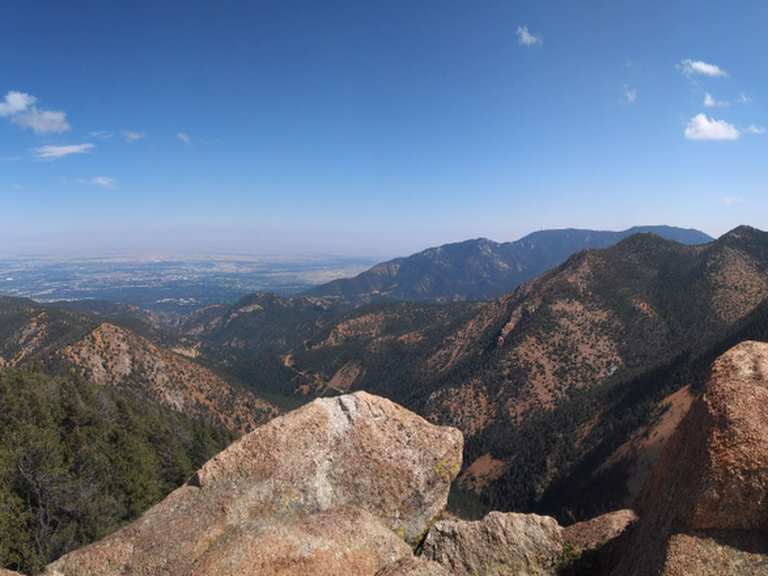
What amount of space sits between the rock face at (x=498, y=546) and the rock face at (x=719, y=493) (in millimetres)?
Result: 3059

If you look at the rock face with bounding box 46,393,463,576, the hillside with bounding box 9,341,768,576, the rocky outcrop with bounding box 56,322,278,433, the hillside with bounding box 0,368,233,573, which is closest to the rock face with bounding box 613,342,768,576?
the hillside with bounding box 9,341,768,576

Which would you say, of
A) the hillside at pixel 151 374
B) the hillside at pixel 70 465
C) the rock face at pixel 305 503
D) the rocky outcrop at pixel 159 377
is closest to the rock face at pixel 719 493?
the rock face at pixel 305 503

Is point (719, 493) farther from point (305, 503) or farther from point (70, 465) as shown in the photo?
point (70, 465)

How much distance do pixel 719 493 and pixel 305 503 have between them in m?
13.4

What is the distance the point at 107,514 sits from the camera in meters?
39.5

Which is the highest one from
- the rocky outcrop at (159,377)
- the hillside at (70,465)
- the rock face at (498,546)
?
the rock face at (498,546)

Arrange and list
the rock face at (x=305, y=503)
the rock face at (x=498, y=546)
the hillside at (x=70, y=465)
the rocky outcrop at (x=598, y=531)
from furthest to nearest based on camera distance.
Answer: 1. the hillside at (x=70, y=465)
2. the rocky outcrop at (x=598, y=531)
3. the rock face at (x=498, y=546)
4. the rock face at (x=305, y=503)

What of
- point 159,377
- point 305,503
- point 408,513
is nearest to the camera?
point 305,503

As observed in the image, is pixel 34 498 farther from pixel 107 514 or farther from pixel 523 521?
pixel 523 521

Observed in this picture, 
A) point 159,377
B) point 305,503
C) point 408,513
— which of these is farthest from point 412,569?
point 159,377

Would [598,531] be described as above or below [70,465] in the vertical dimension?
above

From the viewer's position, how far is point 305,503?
685 inches

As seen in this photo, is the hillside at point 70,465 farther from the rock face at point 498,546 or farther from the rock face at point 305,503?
the rock face at point 498,546

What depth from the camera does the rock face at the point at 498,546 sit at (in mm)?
15828
